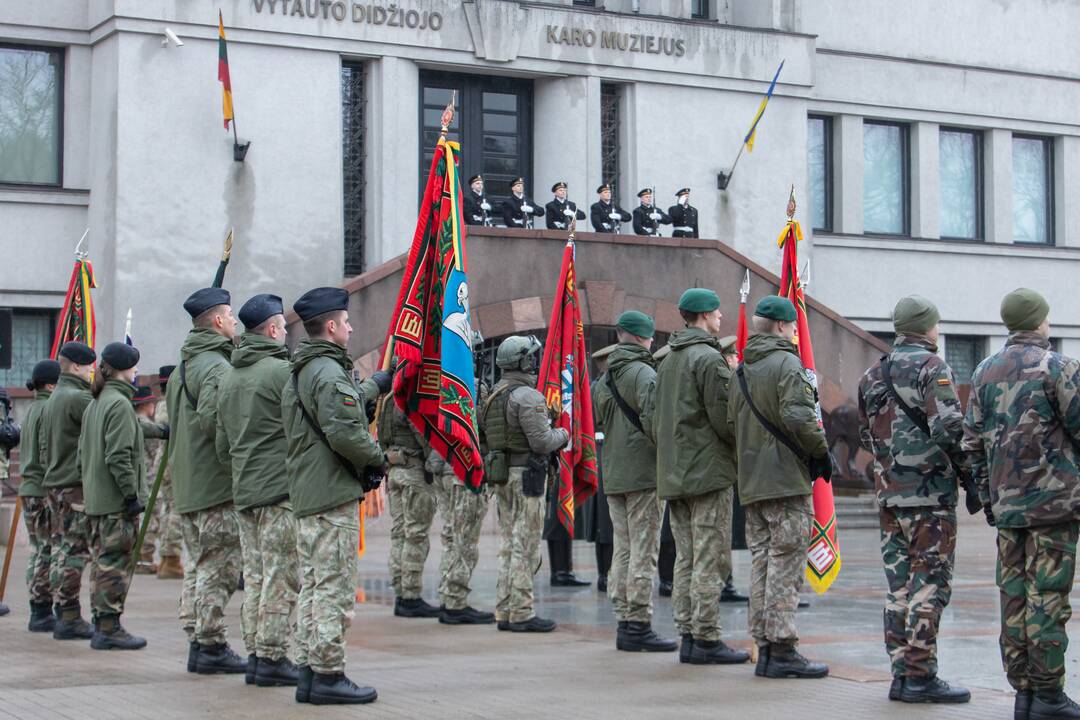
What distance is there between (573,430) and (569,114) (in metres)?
16.0

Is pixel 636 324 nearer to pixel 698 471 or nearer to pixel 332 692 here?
pixel 698 471

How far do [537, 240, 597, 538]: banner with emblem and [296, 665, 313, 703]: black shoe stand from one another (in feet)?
14.6

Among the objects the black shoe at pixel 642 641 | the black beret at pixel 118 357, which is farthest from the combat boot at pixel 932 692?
the black beret at pixel 118 357

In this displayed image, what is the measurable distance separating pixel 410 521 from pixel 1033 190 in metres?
25.2

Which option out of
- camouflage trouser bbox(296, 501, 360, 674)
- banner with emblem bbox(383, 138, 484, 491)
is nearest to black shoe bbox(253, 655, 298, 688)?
camouflage trouser bbox(296, 501, 360, 674)

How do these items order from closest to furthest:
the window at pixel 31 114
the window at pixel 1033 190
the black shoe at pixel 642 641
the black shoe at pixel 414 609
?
the black shoe at pixel 642 641, the black shoe at pixel 414 609, the window at pixel 31 114, the window at pixel 1033 190

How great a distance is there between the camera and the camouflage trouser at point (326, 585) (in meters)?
9.05

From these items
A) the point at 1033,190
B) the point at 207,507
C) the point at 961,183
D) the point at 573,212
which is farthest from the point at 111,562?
the point at 1033,190

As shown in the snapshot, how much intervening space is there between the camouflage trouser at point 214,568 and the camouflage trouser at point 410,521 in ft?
11.3

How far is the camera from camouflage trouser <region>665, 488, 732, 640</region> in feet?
34.7

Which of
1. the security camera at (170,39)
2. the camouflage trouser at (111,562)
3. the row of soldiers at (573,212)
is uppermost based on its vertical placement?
the security camera at (170,39)

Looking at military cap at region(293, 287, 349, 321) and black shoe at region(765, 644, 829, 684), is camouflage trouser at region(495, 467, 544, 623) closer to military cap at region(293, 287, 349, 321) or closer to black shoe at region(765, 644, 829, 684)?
black shoe at region(765, 644, 829, 684)

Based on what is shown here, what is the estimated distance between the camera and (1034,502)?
27.3 feet

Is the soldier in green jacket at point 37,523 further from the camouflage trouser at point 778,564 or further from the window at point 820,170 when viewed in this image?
the window at point 820,170
